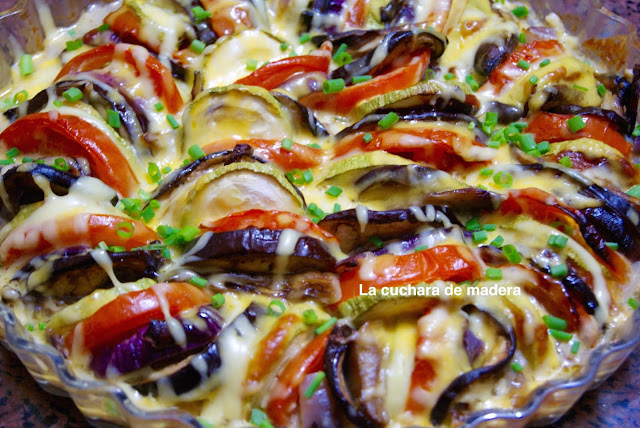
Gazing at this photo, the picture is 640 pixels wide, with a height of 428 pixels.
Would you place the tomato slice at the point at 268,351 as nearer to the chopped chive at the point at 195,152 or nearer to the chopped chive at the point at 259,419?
the chopped chive at the point at 259,419

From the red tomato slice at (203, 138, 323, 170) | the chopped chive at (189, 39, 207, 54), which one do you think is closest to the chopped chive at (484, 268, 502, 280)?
the red tomato slice at (203, 138, 323, 170)

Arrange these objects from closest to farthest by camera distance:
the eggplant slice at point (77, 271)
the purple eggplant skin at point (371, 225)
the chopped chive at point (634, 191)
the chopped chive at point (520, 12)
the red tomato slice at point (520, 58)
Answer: the eggplant slice at point (77, 271) → the purple eggplant skin at point (371, 225) → the chopped chive at point (634, 191) → the red tomato slice at point (520, 58) → the chopped chive at point (520, 12)

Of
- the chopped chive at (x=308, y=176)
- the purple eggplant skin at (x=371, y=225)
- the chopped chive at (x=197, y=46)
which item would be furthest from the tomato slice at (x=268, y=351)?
the chopped chive at (x=197, y=46)

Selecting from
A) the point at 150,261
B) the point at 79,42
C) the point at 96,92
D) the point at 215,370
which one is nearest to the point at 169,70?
the point at 96,92

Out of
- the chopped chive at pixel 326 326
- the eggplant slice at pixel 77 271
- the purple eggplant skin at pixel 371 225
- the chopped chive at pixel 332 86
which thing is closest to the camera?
the chopped chive at pixel 326 326

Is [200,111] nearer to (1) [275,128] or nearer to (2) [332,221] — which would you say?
(1) [275,128]

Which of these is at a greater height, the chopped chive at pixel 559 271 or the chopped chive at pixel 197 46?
the chopped chive at pixel 197 46

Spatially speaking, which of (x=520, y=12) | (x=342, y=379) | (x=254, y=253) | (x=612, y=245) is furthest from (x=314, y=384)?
(x=520, y=12)
